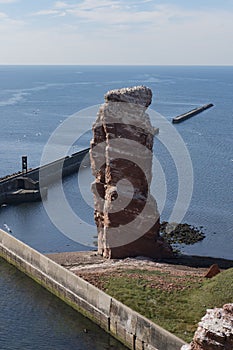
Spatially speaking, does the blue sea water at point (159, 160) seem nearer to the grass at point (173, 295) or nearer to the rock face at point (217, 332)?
the grass at point (173, 295)

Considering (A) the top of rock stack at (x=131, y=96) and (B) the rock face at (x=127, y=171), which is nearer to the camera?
(A) the top of rock stack at (x=131, y=96)

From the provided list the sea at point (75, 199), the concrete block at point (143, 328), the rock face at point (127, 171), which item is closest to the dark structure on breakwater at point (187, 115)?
the sea at point (75, 199)

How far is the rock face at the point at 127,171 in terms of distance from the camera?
112 feet

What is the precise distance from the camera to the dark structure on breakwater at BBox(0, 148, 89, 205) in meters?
53.5

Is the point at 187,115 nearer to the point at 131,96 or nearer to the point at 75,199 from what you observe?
the point at 75,199

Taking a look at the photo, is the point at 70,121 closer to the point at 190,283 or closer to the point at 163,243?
the point at 163,243

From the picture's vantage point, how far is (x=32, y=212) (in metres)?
50.2

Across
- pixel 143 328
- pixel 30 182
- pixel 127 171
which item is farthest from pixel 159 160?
pixel 143 328

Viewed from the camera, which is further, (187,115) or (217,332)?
(187,115)

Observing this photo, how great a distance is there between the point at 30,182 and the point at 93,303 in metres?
29.3

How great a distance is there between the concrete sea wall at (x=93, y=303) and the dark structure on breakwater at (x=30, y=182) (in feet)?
56.1

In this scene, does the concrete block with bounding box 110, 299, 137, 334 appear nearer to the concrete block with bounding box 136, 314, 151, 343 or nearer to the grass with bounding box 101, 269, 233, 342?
the concrete block with bounding box 136, 314, 151, 343

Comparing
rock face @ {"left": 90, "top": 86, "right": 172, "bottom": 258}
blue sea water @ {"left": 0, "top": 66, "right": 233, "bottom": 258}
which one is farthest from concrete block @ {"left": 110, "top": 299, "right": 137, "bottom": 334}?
blue sea water @ {"left": 0, "top": 66, "right": 233, "bottom": 258}

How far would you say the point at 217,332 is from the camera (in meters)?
14.8
